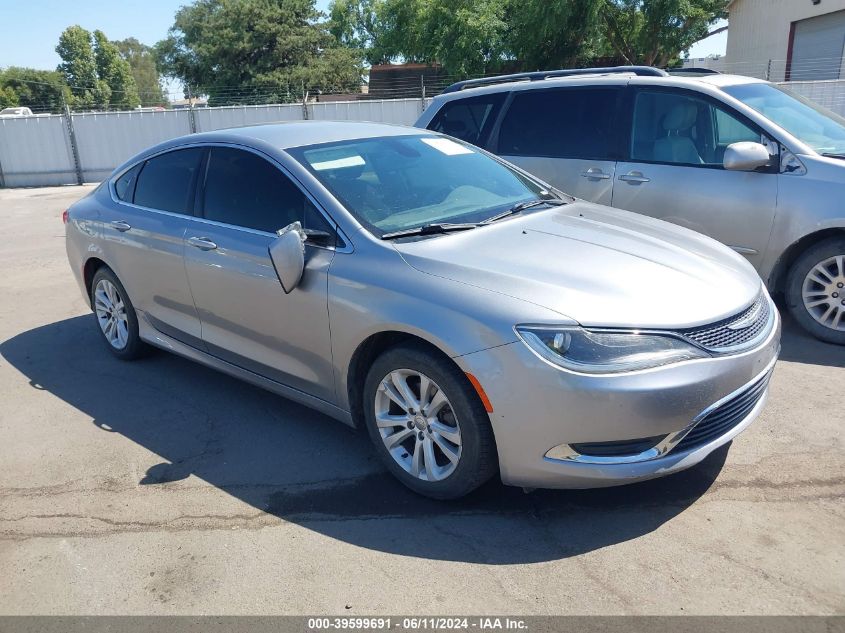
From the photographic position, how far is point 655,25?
25375 millimetres

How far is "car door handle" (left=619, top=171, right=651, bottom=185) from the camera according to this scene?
18.3 ft

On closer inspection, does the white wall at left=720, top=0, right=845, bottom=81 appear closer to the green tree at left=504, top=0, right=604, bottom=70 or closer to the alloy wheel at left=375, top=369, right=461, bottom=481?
the green tree at left=504, top=0, right=604, bottom=70

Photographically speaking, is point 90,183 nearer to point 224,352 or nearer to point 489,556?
point 224,352

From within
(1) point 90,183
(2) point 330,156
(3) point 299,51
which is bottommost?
(1) point 90,183

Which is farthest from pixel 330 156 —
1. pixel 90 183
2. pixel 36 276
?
pixel 90 183

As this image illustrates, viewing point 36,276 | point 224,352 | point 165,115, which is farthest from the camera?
point 165,115

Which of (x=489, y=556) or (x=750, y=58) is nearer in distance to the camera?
(x=489, y=556)

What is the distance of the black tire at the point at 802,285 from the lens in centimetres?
490

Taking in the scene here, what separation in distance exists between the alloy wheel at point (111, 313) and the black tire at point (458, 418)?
2.83 meters

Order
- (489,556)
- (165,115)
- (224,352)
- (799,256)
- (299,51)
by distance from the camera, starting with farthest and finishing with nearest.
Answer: (299,51) < (165,115) < (799,256) < (224,352) < (489,556)

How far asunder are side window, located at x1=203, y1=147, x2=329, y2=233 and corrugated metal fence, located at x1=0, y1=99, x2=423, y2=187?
613 inches

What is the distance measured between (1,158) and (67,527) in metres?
20.2

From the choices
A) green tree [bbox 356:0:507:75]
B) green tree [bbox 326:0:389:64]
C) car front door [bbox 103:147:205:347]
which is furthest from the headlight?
green tree [bbox 326:0:389:64]

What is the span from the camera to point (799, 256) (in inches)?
201
